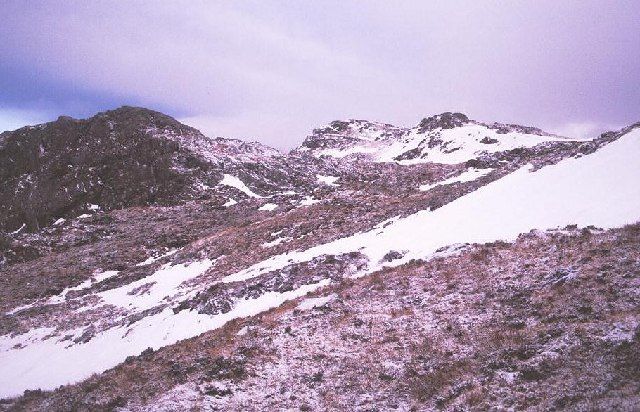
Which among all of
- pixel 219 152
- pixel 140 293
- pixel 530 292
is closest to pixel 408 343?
pixel 530 292

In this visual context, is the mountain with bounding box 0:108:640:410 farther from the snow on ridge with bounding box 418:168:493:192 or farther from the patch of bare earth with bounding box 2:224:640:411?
the snow on ridge with bounding box 418:168:493:192

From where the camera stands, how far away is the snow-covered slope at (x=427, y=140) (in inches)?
3939

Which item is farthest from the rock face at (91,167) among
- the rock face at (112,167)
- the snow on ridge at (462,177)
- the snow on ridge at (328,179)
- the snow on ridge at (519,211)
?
the snow on ridge at (519,211)

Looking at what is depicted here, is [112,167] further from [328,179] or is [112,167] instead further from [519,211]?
[519,211]

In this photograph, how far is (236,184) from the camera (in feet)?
248

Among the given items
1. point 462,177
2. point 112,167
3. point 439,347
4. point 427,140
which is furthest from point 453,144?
point 439,347

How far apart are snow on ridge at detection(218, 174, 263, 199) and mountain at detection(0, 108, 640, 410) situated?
21.1 meters

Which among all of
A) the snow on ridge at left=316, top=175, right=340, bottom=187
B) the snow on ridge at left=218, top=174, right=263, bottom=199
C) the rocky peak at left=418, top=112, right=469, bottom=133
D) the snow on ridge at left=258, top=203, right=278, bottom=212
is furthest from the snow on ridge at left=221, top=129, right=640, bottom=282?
the rocky peak at left=418, top=112, right=469, bottom=133

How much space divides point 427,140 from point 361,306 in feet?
362

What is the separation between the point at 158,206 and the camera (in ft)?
227

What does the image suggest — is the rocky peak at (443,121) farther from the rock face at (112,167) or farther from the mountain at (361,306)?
the mountain at (361,306)

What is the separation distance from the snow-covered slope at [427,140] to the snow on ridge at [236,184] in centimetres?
4956

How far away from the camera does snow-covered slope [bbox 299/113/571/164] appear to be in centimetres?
10006

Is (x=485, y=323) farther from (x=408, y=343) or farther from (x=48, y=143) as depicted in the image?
(x=48, y=143)
